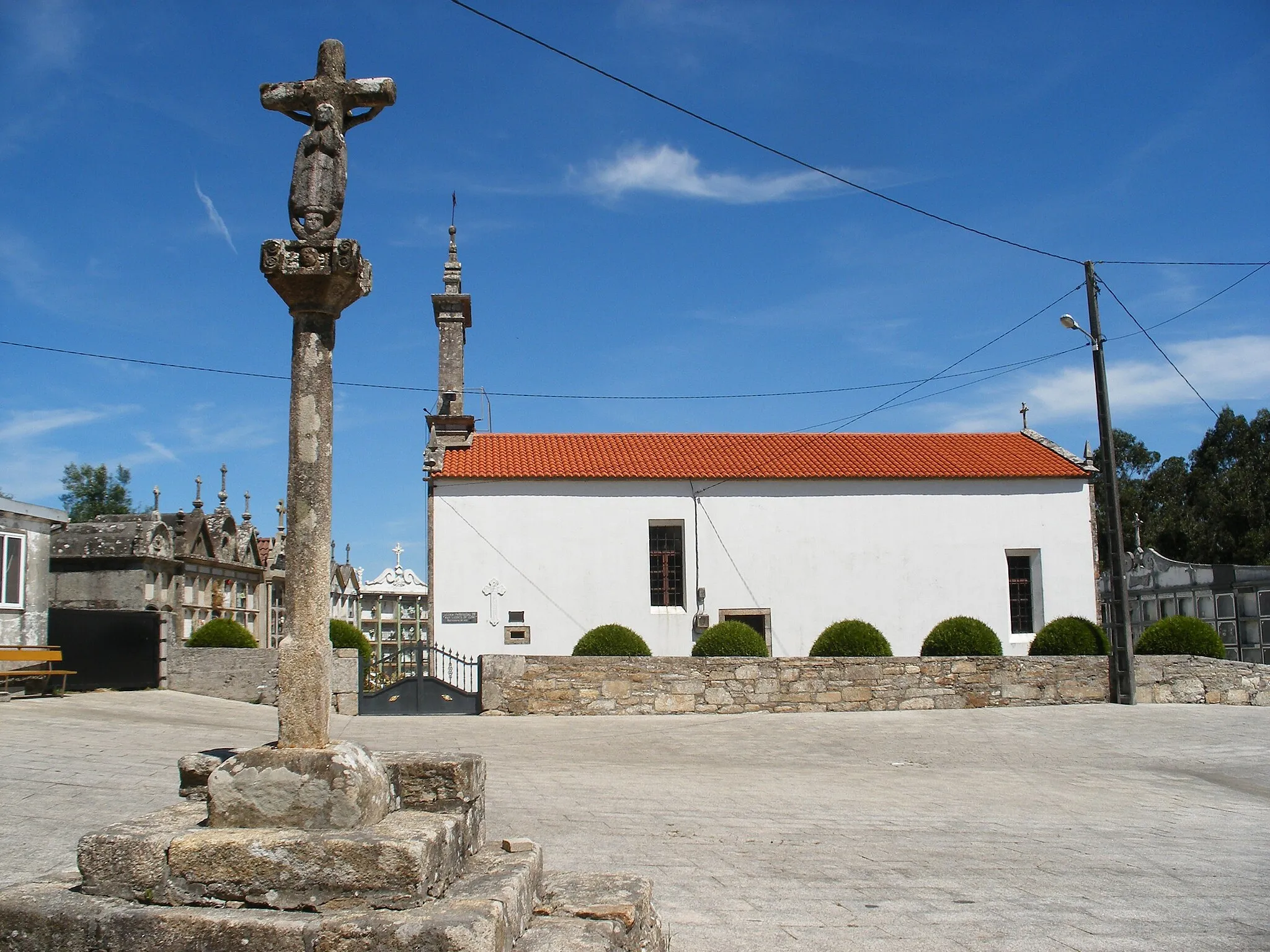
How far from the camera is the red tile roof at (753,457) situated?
89.4 ft

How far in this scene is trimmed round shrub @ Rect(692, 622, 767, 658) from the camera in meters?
21.3

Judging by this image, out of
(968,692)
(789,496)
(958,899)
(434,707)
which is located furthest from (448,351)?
(958,899)

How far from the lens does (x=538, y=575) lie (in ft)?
85.3

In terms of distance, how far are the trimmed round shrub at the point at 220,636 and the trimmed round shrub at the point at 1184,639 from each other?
766 inches

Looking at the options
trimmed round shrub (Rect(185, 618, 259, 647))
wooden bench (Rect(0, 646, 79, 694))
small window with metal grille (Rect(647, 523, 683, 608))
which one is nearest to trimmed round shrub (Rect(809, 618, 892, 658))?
small window with metal grille (Rect(647, 523, 683, 608))

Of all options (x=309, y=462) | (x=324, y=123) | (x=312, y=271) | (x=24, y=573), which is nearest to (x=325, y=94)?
(x=324, y=123)

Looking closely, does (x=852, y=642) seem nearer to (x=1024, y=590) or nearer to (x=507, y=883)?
(x=1024, y=590)

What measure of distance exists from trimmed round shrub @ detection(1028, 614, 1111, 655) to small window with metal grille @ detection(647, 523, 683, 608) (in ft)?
29.1

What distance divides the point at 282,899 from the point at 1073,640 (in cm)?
2107

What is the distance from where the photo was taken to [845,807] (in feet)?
35.0

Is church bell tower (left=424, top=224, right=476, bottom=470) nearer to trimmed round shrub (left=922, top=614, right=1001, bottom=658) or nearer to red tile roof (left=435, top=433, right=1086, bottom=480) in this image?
red tile roof (left=435, top=433, right=1086, bottom=480)

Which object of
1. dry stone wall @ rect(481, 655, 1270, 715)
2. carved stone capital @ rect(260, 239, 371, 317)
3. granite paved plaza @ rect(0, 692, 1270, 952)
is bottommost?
granite paved plaza @ rect(0, 692, 1270, 952)

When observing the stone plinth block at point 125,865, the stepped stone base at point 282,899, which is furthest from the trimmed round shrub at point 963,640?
the stone plinth block at point 125,865

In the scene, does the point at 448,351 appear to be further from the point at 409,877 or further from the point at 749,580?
the point at 409,877
